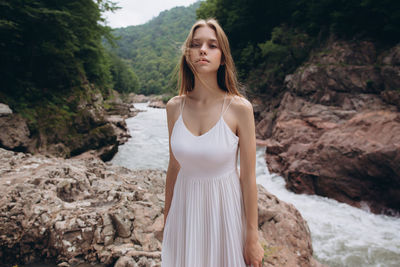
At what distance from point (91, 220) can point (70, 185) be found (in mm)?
846

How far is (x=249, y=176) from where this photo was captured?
1.33 metres

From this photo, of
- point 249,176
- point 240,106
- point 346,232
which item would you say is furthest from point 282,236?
point 346,232

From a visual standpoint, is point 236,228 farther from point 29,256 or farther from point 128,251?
point 29,256

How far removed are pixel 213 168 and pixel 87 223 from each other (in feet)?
6.02

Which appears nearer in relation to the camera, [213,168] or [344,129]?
[213,168]

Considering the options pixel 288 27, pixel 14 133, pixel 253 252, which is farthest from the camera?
pixel 288 27

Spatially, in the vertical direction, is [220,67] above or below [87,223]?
above

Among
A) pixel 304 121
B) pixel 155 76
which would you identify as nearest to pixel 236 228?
pixel 304 121

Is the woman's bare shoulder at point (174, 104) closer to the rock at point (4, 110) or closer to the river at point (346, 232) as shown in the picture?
the river at point (346, 232)

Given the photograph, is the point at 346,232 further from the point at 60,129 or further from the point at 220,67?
the point at 60,129

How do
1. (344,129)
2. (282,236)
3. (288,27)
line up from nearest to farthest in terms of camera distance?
(282,236) < (344,129) < (288,27)

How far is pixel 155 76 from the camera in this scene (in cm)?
6350

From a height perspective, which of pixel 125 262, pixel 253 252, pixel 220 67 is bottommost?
pixel 125 262

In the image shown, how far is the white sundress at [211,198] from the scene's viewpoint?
1.28 metres
